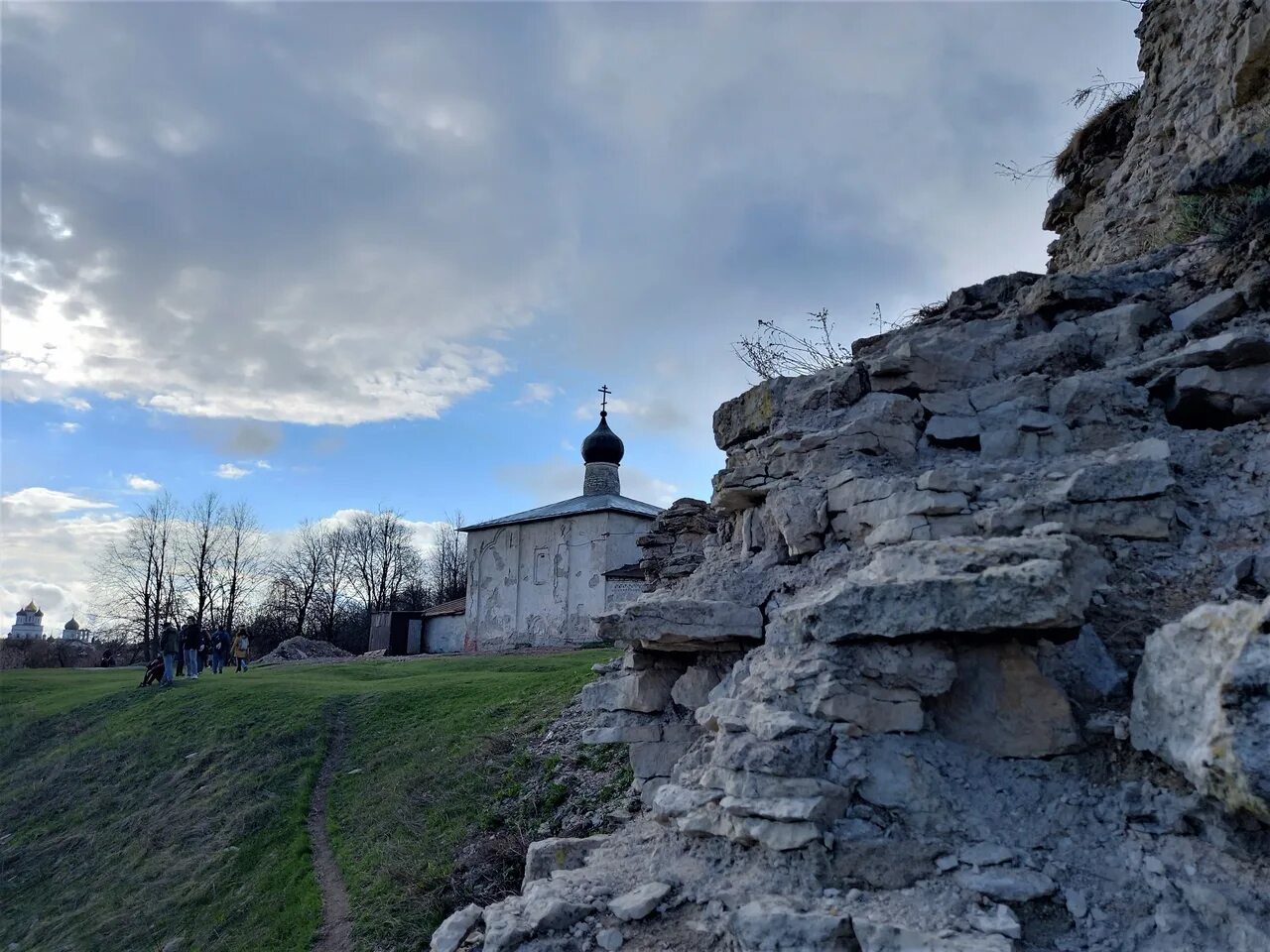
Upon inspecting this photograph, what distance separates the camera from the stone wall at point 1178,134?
237 inches

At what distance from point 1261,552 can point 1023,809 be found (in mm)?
1639

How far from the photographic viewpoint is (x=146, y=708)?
55.9ft

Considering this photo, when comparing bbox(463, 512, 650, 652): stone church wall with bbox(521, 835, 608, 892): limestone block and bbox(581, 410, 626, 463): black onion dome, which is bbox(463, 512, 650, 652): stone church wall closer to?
bbox(581, 410, 626, 463): black onion dome

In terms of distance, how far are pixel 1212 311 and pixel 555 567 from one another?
26.2 metres

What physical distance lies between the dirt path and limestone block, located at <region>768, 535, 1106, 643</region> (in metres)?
5.51

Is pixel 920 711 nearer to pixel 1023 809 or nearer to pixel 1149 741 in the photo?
pixel 1023 809

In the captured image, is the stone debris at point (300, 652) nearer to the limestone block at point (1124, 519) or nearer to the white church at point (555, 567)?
the white church at point (555, 567)

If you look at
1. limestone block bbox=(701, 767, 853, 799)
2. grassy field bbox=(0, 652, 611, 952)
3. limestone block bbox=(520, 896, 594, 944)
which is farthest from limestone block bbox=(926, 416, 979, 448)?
grassy field bbox=(0, 652, 611, 952)

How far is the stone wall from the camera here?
19.7 ft

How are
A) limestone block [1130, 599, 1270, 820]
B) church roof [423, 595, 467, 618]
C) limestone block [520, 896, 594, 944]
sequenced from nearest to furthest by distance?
limestone block [1130, 599, 1270, 820] < limestone block [520, 896, 594, 944] < church roof [423, 595, 467, 618]

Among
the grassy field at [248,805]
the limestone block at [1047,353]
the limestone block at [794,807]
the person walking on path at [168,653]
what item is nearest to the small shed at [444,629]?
the person walking on path at [168,653]

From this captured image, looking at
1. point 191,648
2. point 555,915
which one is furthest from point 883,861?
point 191,648

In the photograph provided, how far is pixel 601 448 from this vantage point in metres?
34.5

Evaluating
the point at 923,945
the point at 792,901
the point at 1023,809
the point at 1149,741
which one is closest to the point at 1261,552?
the point at 1149,741
